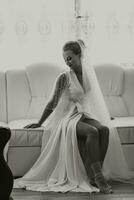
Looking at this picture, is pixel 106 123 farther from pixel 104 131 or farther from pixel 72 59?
pixel 72 59

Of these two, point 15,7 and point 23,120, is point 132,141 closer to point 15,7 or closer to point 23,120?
point 23,120

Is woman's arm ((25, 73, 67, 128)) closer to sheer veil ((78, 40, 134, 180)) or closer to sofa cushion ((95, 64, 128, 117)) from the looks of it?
sheer veil ((78, 40, 134, 180))

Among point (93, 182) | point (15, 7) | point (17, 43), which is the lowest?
point (93, 182)

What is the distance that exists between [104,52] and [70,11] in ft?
1.98

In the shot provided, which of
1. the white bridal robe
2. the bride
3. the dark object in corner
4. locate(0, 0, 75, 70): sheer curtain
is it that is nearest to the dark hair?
the bride

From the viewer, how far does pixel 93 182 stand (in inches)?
142

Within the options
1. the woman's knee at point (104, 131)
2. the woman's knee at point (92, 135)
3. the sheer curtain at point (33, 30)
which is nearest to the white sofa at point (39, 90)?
the sheer curtain at point (33, 30)

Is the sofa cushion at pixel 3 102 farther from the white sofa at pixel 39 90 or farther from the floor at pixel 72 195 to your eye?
the floor at pixel 72 195

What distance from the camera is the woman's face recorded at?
154 inches

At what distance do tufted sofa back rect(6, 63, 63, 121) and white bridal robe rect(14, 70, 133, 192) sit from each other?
0.55 m

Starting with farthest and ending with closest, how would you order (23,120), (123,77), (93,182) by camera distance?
(123,77), (23,120), (93,182)

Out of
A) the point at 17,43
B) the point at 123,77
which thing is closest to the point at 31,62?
the point at 17,43

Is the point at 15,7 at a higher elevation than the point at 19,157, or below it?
higher

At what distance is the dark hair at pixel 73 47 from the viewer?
154 inches
